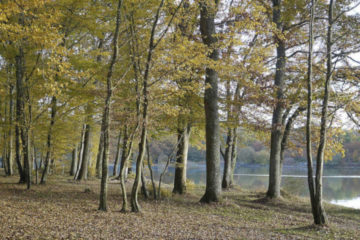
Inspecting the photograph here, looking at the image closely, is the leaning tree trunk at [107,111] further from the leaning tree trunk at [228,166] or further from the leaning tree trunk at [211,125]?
the leaning tree trunk at [228,166]

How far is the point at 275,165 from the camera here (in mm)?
11828

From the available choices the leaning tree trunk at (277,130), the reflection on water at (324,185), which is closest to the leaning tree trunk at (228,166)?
the reflection on water at (324,185)

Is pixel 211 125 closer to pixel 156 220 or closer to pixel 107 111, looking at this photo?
pixel 107 111

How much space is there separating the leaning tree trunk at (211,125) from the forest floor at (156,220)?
1.79ft

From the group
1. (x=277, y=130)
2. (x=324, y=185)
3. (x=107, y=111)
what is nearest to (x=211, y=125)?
(x=277, y=130)

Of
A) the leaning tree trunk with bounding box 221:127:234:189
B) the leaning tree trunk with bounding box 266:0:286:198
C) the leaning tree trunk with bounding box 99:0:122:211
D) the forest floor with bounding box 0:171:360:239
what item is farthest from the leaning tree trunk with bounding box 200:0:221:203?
the leaning tree trunk with bounding box 221:127:234:189

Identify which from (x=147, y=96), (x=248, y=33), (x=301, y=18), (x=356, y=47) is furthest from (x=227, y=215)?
(x=301, y=18)

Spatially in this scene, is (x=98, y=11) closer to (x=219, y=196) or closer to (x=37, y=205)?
(x=37, y=205)

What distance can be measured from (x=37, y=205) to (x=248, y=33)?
8.96 meters

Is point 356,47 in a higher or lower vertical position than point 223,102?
higher

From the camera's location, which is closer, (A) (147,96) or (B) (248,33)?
(A) (147,96)

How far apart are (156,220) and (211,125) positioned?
4209 mm

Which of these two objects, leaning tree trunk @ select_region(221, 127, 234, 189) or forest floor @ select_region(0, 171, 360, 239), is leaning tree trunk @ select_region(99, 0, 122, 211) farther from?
leaning tree trunk @ select_region(221, 127, 234, 189)

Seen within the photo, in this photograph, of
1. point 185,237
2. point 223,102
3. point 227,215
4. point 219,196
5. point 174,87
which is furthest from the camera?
point 223,102
